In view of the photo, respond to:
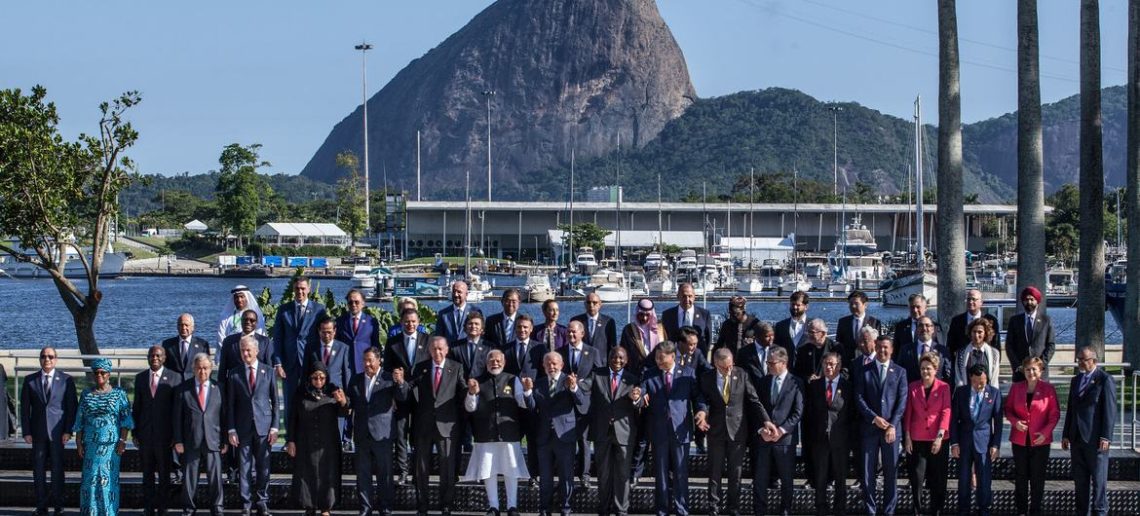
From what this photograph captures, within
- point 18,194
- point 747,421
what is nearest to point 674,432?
point 747,421

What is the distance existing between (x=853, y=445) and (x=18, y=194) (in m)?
15.3

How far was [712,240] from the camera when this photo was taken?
13088 centimetres

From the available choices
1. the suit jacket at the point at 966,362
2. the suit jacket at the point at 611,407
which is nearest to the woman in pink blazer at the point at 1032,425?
the suit jacket at the point at 966,362

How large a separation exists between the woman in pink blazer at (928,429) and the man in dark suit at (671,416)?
1913mm

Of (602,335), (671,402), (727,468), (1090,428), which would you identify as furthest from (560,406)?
(1090,428)

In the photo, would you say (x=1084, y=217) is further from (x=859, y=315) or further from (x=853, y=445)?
(x=853, y=445)

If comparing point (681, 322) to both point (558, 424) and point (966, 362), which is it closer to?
point (558, 424)

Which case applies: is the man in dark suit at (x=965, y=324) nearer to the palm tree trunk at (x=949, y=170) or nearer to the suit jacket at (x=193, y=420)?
the palm tree trunk at (x=949, y=170)

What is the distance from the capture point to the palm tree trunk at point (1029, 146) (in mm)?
17750

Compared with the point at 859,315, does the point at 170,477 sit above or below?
below

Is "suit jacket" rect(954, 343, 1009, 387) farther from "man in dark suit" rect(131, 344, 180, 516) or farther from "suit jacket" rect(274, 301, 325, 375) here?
"man in dark suit" rect(131, 344, 180, 516)

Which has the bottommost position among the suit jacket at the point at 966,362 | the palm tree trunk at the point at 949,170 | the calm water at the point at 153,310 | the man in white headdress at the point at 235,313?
the calm water at the point at 153,310

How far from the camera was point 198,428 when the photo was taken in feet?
39.4

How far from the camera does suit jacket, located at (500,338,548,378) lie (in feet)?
41.1
